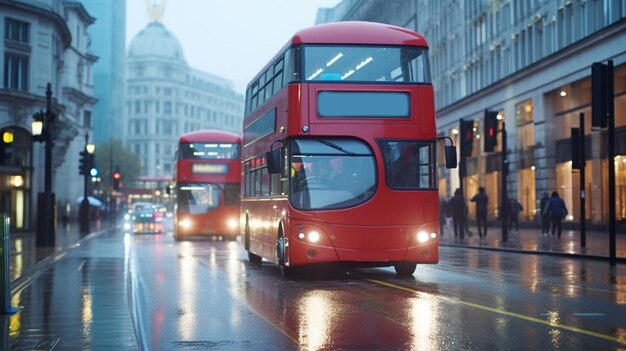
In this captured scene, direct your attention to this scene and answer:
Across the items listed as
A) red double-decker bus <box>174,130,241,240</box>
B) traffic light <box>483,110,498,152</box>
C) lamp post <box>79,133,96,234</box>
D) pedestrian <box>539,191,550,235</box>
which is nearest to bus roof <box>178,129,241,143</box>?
red double-decker bus <box>174,130,241,240</box>

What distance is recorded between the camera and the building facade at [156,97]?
178 metres

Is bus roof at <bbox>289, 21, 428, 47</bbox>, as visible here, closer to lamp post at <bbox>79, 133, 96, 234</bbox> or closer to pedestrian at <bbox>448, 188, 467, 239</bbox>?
pedestrian at <bbox>448, 188, 467, 239</bbox>

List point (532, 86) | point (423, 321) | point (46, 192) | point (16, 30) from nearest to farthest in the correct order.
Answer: point (423, 321) < point (46, 192) < point (532, 86) < point (16, 30)

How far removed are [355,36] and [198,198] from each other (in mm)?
21870

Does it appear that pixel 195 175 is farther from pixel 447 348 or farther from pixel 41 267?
pixel 447 348

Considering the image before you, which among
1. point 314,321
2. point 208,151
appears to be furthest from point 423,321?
point 208,151

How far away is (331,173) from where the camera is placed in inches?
662

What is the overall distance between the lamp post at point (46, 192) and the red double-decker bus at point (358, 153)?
1635cm

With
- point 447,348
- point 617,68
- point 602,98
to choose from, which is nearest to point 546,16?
point 617,68

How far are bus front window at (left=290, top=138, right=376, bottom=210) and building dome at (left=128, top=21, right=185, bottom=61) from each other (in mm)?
163667

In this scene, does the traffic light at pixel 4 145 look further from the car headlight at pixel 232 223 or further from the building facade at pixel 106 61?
the building facade at pixel 106 61

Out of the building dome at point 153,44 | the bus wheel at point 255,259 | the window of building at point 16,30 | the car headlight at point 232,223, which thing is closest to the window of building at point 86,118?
the window of building at point 16,30

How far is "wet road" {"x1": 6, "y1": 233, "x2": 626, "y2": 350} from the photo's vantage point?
9.55 m

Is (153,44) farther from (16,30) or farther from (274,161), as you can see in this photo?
(274,161)
